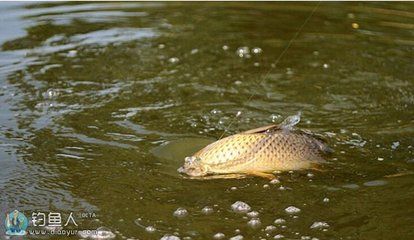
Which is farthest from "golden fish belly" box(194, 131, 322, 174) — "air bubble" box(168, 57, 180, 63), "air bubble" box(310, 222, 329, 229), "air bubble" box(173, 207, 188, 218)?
"air bubble" box(168, 57, 180, 63)

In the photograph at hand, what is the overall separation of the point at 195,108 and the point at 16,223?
219 centimetres

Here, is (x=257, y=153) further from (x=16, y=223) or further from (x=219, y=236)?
(x=16, y=223)

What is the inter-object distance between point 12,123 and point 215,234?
90.4 inches

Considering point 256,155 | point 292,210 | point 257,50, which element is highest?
point 256,155

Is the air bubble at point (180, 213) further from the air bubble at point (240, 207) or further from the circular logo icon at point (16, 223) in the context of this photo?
the circular logo icon at point (16, 223)

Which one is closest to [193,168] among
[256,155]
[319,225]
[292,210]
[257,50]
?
[256,155]

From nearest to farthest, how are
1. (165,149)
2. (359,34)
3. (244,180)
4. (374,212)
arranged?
(374,212) → (244,180) → (165,149) → (359,34)

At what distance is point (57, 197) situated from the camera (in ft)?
13.5

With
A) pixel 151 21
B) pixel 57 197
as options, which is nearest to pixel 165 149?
pixel 57 197

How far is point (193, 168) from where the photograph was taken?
14.4 feet

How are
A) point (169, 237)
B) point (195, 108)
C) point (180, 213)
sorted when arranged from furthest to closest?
point (195, 108) → point (180, 213) → point (169, 237)

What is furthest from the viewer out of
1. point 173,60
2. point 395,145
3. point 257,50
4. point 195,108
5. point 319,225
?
point 257,50

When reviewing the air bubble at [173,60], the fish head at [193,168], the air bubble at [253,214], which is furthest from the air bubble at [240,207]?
the air bubble at [173,60]

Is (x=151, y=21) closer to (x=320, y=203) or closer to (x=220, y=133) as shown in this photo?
(x=220, y=133)
